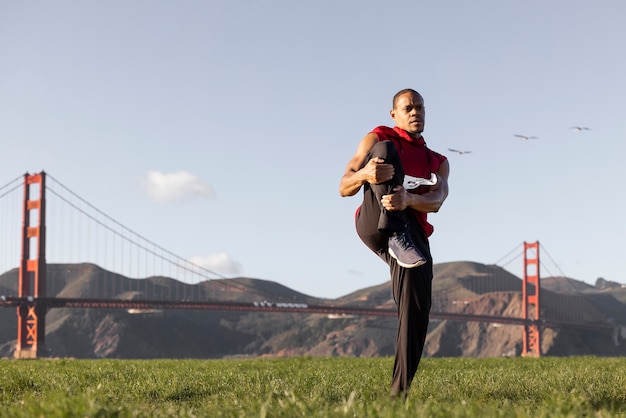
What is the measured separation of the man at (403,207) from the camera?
477 cm

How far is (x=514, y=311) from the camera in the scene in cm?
13950

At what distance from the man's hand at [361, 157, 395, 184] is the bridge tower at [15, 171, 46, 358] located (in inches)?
2348

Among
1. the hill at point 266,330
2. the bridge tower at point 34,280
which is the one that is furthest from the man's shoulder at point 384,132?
the hill at point 266,330

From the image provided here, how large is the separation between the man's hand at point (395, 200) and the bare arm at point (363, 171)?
10cm

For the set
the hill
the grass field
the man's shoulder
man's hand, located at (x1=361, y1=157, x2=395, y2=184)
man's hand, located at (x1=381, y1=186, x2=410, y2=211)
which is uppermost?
the man's shoulder

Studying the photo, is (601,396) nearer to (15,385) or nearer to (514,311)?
(15,385)

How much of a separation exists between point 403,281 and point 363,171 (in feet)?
2.33

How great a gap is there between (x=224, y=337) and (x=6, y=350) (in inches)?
1712

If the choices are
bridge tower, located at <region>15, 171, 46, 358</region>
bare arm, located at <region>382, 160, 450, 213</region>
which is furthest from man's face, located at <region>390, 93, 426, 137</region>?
bridge tower, located at <region>15, 171, 46, 358</region>

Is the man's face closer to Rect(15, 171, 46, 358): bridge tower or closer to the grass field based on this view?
the grass field

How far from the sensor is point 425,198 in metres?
5.04

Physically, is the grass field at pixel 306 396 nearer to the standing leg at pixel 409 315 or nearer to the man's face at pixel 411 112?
the standing leg at pixel 409 315

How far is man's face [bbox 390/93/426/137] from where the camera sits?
5160 millimetres

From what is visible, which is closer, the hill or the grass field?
the grass field
